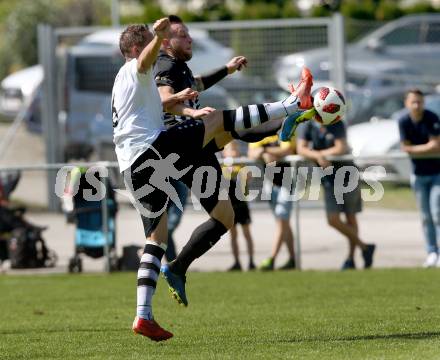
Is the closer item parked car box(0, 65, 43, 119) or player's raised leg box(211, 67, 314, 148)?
player's raised leg box(211, 67, 314, 148)

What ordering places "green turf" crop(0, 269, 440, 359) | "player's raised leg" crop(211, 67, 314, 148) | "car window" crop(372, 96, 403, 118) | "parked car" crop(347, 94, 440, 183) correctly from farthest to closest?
"car window" crop(372, 96, 403, 118) < "parked car" crop(347, 94, 440, 183) < "player's raised leg" crop(211, 67, 314, 148) < "green turf" crop(0, 269, 440, 359)

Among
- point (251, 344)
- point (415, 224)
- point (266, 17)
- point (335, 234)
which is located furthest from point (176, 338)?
point (266, 17)

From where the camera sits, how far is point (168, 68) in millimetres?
8234

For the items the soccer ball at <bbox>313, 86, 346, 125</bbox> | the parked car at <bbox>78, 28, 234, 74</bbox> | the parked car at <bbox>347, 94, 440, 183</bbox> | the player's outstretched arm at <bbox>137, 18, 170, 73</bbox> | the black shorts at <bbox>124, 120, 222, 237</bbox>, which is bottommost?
the parked car at <bbox>347, 94, 440, 183</bbox>

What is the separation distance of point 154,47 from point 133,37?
0.49 metres

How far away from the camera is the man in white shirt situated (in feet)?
25.0

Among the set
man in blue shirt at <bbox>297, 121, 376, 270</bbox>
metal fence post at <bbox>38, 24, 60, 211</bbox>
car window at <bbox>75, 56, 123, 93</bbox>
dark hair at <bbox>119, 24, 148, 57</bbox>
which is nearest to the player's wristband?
dark hair at <bbox>119, 24, 148, 57</bbox>

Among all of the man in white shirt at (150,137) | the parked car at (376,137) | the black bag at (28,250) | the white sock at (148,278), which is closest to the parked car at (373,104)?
the parked car at (376,137)

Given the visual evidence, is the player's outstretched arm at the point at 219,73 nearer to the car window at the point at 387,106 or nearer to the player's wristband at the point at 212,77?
the player's wristband at the point at 212,77

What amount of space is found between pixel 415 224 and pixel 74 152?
613cm

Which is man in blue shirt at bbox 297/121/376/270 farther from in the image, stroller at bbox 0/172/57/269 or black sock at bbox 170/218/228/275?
black sock at bbox 170/218/228/275

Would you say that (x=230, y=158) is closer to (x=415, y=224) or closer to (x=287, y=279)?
(x=287, y=279)

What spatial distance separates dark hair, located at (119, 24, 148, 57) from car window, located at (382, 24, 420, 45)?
15.5m

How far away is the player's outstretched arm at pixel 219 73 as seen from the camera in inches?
348
